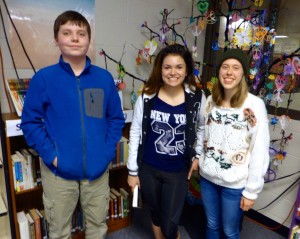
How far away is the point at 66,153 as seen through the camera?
1384 mm

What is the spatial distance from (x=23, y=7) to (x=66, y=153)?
3.51ft

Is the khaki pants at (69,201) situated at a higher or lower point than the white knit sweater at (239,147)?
lower

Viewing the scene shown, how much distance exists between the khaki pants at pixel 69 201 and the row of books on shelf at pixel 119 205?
471mm

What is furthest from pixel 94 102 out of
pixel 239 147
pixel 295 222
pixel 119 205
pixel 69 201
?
pixel 295 222

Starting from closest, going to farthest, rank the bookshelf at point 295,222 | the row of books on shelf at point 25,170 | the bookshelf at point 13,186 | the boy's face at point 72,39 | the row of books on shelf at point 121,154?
the boy's face at point 72,39 → the bookshelf at point 13,186 → the row of books on shelf at point 25,170 → the bookshelf at point 295,222 → the row of books on shelf at point 121,154

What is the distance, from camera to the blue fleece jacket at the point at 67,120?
4.43 feet

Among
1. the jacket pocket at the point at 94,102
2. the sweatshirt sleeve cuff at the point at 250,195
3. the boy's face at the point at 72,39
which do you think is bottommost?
the sweatshirt sleeve cuff at the point at 250,195

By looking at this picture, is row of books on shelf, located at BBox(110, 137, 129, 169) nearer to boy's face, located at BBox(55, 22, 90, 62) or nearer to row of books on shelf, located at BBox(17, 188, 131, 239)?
row of books on shelf, located at BBox(17, 188, 131, 239)

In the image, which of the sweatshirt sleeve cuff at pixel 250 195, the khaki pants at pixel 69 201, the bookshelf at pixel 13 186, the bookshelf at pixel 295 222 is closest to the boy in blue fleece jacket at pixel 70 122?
the khaki pants at pixel 69 201

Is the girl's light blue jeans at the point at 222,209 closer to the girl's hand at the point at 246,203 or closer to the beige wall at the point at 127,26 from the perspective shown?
the girl's hand at the point at 246,203

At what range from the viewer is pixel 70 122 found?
1.38 metres

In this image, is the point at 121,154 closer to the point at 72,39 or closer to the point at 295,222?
the point at 72,39

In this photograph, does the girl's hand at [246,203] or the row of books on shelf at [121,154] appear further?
the row of books on shelf at [121,154]

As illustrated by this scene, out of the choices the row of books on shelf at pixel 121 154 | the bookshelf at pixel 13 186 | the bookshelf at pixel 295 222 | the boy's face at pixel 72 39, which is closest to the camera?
the boy's face at pixel 72 39
